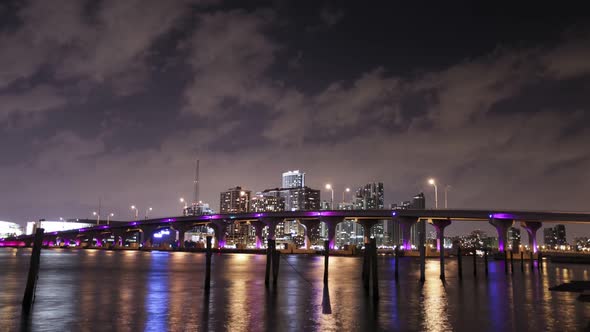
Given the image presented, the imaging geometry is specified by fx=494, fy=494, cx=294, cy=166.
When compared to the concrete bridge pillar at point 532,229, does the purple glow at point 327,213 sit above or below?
above

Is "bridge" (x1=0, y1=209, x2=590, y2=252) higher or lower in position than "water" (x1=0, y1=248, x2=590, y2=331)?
higher

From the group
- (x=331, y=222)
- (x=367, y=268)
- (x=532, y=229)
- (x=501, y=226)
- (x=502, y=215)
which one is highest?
(x=502, y=215)

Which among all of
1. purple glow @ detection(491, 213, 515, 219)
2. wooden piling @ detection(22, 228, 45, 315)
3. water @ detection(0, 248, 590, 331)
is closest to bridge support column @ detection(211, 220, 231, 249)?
purple glow @ detection(491, 213, 515, 219)

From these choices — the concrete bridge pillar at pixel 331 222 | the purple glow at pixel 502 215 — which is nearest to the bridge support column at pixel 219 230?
the concrete bridge pillar at pixel 331 222

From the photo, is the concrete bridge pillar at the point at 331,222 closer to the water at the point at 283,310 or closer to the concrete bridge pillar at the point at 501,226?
the concrete bridge pillar at the point at 501,226

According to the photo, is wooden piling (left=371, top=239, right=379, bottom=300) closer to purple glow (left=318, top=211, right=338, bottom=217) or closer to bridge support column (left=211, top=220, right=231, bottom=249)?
purple glow (left=318, top=211, right=338, bottom=217)

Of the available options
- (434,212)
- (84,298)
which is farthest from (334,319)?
(434,212)

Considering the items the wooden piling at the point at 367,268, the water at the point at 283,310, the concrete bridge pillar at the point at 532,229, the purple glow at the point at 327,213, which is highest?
the purple glow at the point at 327,213

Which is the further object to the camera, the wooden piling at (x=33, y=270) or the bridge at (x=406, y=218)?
the bridge at (x=406, y=218)

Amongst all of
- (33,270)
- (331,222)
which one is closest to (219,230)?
(331,222)

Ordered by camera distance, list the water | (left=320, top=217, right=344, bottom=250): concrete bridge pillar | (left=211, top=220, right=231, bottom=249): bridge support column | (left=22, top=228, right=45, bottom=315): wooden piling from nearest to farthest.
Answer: the water
(left=22, top=228, right=45, bottom=315): wooden piling
(left=320, top=217, right=344, bottom=250): concrete bridge pillar
(left=211, top=220, right=231, bottom=249): bridge support column

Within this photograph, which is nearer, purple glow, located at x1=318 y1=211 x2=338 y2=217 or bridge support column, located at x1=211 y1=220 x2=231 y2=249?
purple glow, located at x1=318 y1=211 x2=338 y2=217

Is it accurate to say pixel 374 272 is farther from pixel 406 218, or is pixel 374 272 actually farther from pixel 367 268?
pixel 406 218

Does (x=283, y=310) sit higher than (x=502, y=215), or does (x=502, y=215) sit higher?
(x=502, y=215)
